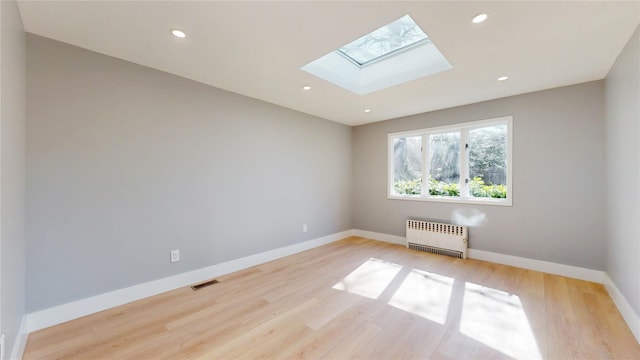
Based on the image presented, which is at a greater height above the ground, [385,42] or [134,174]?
[385,42]

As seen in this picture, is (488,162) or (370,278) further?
(488,162)

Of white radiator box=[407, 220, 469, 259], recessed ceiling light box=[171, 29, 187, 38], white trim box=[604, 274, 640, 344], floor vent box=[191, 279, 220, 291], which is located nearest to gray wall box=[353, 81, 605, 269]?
white radiator box=[407, 220, 469, 259]

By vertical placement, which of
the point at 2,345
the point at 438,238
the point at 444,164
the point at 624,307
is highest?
the point at 444,164

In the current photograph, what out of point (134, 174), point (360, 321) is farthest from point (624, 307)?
point (134, 174)

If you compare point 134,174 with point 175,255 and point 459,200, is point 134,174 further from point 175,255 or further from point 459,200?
point 459,200

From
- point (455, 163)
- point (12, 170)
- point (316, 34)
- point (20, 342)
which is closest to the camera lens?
point (12, 170)

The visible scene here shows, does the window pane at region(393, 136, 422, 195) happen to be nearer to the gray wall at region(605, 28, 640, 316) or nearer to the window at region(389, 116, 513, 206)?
the window at region(389, 116, 513, 206)

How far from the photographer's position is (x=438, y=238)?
397cm

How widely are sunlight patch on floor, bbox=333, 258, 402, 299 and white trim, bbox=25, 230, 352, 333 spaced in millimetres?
1265

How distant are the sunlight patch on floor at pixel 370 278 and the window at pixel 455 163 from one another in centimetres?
153

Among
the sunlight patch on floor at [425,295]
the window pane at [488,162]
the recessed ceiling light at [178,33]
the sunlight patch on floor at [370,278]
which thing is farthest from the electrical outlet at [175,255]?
the window pane at [488,162]

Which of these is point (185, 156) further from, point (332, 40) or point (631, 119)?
point (631, 119)

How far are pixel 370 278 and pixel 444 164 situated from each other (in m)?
2.35

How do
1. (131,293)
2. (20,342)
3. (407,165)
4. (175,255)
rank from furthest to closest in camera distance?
1. (407,165)
2. (175,255)
3. (131,293)
4. (20,342)
